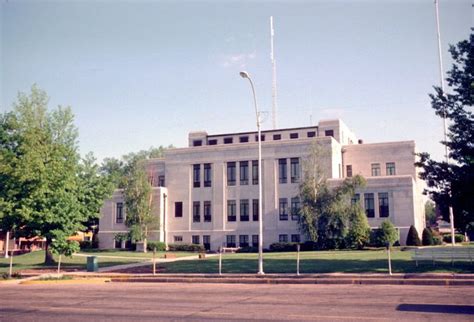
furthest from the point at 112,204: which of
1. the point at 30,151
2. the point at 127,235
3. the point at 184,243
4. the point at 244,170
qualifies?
the point at 30,151

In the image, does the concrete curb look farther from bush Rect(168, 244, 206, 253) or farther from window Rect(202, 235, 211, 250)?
window Rect(202, 235, 211, 250)

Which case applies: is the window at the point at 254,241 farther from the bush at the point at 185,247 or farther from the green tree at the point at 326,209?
the green tree at the point at 326,209

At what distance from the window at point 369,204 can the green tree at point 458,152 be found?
23.7 m

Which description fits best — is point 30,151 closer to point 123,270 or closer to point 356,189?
point 123,270

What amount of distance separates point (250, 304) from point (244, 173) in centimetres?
4343

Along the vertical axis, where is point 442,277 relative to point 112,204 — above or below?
below


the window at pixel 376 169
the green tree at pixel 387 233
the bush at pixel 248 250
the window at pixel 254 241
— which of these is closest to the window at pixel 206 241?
the window at pixel 254 241

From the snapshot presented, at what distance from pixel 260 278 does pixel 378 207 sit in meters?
31.7

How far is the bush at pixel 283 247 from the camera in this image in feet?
160

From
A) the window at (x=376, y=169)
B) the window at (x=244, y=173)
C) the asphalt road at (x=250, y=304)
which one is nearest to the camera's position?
the asphalt road at (x=250, y=304)

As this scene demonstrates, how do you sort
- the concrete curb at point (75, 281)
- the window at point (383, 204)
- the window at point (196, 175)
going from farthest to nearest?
the window at point (196, 175), the window at point (383, 204), the concrete curb at point (75, 281)

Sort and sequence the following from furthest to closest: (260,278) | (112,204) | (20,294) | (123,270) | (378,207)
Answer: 1. (112,204)
2. (378,207)
3. (123,270)
4. (260,278)
5. (20,294)

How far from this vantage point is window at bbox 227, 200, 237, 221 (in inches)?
2235

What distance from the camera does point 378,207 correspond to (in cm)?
5031
